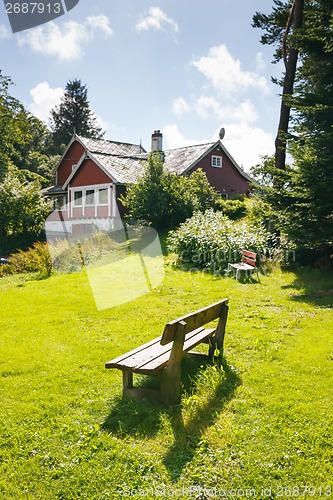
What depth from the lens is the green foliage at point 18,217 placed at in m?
20.9

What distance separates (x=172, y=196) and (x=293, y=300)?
12.5m

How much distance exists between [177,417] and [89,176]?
24.6 m

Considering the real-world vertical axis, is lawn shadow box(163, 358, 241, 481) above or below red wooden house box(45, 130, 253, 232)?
below

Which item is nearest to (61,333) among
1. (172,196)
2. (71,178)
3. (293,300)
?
(293,300)

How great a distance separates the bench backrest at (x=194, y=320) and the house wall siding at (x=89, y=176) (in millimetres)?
21273

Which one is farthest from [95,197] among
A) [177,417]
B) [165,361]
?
[177,417]

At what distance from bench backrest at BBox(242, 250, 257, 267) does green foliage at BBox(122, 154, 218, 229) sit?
864 cm

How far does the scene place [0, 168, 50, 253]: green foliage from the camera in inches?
823

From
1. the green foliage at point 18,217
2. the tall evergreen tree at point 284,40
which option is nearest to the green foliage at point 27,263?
the green foliage at point 18,217

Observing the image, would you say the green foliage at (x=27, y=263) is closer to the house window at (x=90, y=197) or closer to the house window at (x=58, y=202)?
the house window at (x=90, y=197)

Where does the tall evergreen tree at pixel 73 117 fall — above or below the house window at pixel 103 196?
above

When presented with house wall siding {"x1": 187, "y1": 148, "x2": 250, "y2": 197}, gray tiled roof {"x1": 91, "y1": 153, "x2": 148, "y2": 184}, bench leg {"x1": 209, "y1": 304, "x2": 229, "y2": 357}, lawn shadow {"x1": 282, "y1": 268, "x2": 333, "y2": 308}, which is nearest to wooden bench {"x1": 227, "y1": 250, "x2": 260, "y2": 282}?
lawn shadow {"x1": 282, "y1": 268, "x2": 333, "y2": 308}

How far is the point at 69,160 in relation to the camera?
3234cm

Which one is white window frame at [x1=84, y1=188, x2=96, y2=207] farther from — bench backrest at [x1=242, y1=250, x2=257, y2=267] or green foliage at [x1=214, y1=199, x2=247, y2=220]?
bench backrest at [x1=242, y1=250, x2=257, y2=267]
